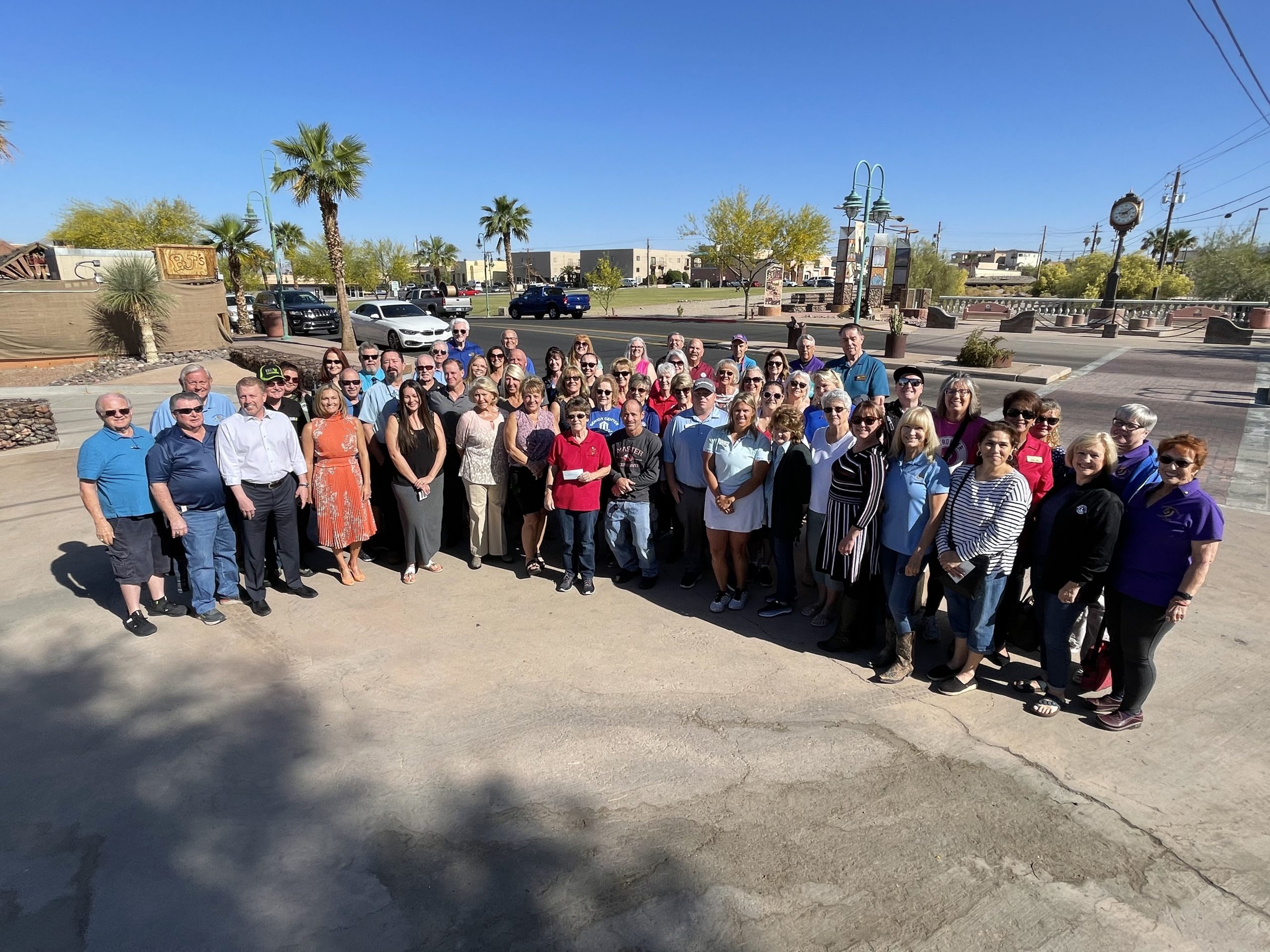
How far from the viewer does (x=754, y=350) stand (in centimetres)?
2159

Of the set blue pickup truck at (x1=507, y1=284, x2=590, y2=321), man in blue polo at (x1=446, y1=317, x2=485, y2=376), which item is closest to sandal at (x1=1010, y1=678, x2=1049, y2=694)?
man in blue polo at (x1=446, y1=317, x2=485, y2=376)

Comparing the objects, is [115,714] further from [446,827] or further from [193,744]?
[446,827]

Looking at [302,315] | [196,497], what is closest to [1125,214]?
[302,315]

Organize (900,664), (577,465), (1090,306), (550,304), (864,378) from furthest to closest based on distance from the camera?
(1090,306), (550,304), (864,378), (577,465), (900,664)

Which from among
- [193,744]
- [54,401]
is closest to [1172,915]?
[193,744]

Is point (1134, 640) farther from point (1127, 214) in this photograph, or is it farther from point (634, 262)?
point (634, 262)

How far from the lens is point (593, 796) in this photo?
319cm

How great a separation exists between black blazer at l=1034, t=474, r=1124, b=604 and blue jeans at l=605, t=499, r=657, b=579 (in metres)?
2.66

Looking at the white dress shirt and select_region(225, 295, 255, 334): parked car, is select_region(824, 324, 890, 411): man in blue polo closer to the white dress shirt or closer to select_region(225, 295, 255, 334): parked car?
the white dress shirt

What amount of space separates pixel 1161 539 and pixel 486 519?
4506 mm

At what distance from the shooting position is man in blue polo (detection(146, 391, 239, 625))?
4375 millimetres

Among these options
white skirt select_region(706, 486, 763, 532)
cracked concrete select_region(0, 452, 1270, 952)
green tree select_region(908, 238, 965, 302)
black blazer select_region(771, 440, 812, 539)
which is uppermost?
green tree select_region(908, 238, 965, 302)

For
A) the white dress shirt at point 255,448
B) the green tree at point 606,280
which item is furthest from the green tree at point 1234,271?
the white dress shirt at point 255,448

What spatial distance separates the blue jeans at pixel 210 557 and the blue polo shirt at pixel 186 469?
0.11 metres
